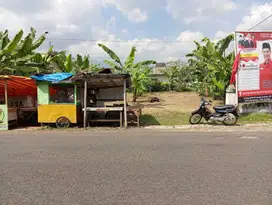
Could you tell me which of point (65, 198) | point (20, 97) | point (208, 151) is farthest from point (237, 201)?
point (20, 97)

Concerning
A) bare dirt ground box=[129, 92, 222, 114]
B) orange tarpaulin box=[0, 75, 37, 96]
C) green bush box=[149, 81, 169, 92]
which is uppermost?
green bush box=[149, 81, 169, 92]

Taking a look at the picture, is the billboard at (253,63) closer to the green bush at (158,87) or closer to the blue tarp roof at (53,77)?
the blue tarp roof at (53,77)

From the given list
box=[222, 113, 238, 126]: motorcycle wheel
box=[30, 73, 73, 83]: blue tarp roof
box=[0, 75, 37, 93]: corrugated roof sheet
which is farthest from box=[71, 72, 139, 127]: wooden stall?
box=[222, 113, 238, 126]: motorcycle wheel

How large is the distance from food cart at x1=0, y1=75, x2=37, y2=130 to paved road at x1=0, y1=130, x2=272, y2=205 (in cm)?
544

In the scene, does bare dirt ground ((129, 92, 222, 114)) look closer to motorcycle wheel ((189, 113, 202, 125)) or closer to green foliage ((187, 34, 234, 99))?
green foliage ((187, 34, 234, 99))

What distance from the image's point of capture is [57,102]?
14.0m

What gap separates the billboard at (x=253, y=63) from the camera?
15930 millimetres

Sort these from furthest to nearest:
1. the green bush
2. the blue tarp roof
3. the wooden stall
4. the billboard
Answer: the green bush → the billboard → the blue tarp roof → the wooden stall

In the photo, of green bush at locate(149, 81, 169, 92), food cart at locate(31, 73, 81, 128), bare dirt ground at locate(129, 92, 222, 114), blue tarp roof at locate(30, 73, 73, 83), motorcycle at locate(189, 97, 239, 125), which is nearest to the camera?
blue tarp roof at locate(30, 73, 73, 83)

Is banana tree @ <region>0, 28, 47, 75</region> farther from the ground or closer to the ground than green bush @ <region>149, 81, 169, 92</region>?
farther from the ground

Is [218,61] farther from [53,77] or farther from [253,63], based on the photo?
[53,77]

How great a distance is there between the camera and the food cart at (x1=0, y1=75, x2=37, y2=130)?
45.2 feet

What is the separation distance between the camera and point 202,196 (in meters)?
→ 4.44

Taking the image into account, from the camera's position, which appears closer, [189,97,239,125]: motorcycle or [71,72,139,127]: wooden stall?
[71,72,139,127]: wooden stall
